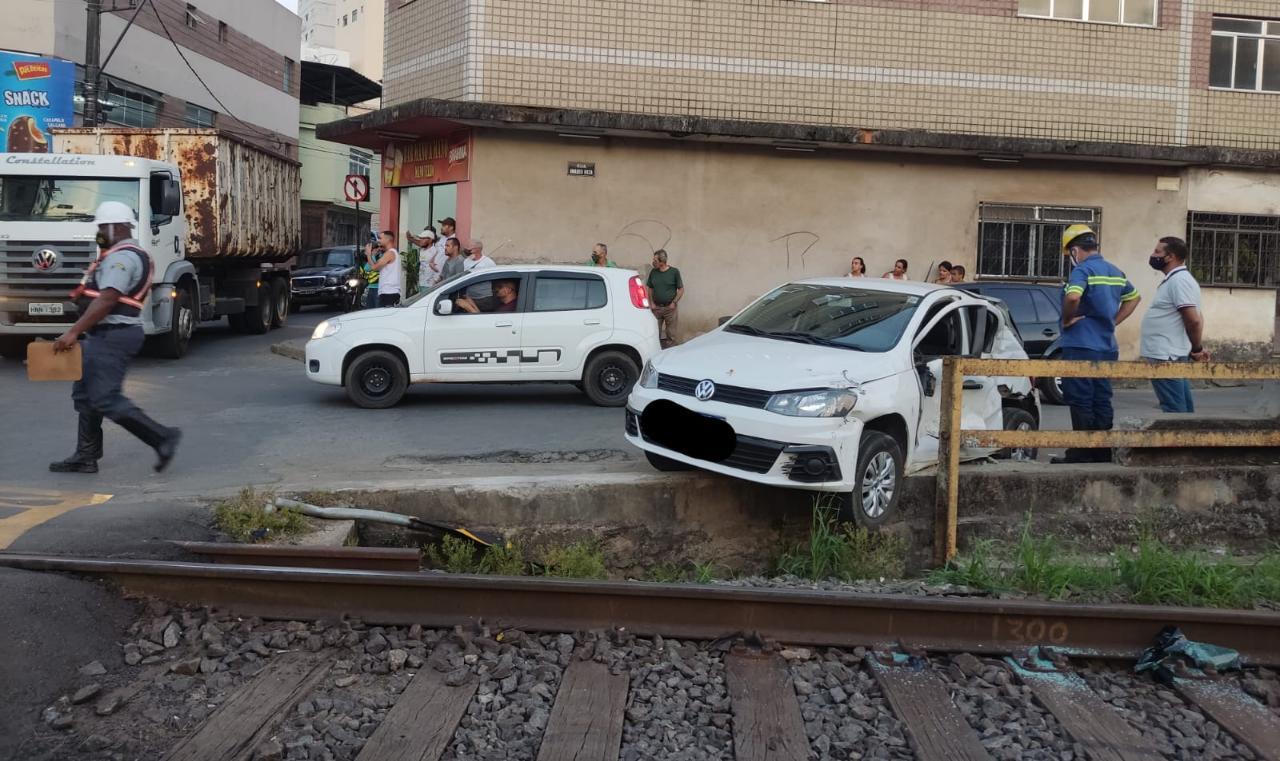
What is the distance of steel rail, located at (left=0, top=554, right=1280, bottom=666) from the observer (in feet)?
17.5

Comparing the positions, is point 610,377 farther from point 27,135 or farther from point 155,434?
point 27,135

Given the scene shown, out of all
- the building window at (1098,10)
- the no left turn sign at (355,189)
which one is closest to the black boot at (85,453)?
the building window at (1098,10)

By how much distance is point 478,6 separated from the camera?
54.0ft

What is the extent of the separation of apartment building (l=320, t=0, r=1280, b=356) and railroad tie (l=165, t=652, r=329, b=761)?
1216 cm

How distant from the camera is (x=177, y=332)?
16156mm

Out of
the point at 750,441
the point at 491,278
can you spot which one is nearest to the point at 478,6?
the point at 491,278

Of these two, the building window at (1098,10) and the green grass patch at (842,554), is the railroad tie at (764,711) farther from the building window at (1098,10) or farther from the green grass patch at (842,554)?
the building window at (1098,10)

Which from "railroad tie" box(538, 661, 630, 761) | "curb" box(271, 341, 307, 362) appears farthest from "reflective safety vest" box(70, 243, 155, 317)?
"curb" box(271, 341, 307, 362)

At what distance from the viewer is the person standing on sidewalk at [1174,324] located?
8.67 m

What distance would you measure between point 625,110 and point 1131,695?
43.5ft

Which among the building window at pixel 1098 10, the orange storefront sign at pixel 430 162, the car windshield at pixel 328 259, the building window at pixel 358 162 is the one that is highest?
the building window at pixel 358 162

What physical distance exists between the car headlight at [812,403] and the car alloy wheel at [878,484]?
462mm

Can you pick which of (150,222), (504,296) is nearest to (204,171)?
(150,222)

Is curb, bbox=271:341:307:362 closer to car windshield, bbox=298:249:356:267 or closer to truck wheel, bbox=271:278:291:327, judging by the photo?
truck wheel, bbox=271:278:291:327
